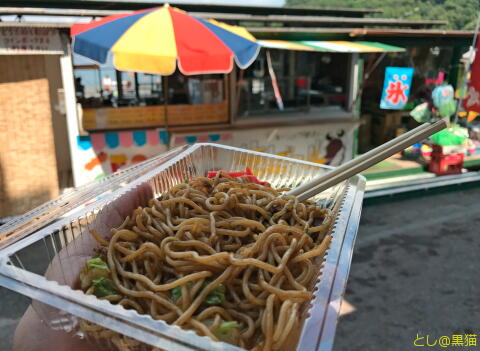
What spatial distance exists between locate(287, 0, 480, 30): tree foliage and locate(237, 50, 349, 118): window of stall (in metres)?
31.8

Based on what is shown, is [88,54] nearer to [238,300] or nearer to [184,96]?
[184,96]

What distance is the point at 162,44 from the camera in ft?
14.7

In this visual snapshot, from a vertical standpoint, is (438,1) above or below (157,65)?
above

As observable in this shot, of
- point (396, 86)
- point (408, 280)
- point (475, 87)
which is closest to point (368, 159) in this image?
point (408, 280)

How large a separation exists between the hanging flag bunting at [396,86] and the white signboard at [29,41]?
232 inches

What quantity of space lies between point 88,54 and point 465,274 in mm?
5488

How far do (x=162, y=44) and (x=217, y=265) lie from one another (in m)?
3.37

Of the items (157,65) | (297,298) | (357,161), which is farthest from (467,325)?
(157,65)

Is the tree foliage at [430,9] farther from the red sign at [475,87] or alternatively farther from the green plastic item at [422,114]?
the red sign at [475,87]

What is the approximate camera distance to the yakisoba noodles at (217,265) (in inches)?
58.6

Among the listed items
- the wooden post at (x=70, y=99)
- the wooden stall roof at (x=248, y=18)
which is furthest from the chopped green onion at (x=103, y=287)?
the wooden stall roof at (x=248, y=18)

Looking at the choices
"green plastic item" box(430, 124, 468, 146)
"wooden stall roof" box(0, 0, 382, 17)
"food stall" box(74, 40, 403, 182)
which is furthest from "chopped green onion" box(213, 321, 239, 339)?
"green plastic item" box(430, 124, 468, 146)

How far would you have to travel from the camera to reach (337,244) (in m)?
1.90

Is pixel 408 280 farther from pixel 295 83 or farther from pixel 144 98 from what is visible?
pixel 144 98
